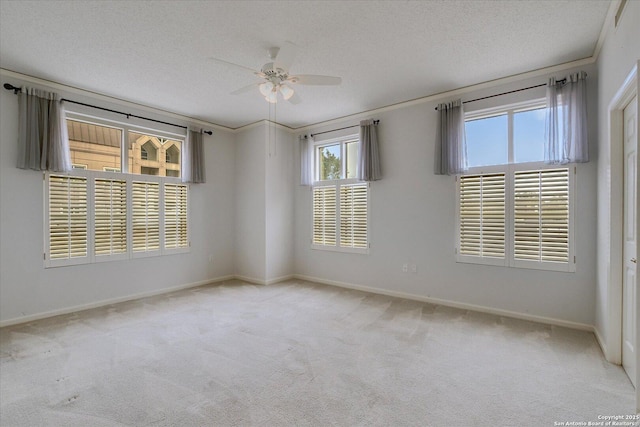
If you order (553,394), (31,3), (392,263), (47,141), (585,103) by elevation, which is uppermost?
(31,3)

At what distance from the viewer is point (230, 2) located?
236 cm

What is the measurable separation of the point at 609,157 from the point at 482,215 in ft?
4.69

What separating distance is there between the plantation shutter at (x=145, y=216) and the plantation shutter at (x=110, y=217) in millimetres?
135

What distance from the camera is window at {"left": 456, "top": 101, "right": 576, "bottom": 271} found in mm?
3393

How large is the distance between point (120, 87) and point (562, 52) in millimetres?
5193

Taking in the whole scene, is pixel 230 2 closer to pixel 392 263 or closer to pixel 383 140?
pixel 383 140

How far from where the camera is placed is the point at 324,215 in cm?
552

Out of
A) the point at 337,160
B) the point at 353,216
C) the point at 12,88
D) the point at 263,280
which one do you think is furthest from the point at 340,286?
the point at 12,88

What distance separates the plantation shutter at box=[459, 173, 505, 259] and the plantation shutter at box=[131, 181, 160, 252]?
4.58 metres

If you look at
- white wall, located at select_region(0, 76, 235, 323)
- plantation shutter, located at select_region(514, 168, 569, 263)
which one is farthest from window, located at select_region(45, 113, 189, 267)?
Result: plantation shutter, located at select_region(514, 168, 569, 263)

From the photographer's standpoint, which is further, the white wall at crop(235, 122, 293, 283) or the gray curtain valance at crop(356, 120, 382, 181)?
the white wall at crop(235, 122, 293, 283)

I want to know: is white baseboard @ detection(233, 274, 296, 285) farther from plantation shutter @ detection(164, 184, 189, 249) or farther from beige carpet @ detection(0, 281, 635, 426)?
beige carpet @ detection(0, 281, 635, 426)

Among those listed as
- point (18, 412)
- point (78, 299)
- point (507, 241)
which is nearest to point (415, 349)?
point (507, 241)

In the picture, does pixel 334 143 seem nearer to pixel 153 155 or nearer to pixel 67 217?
pixel 153 155
